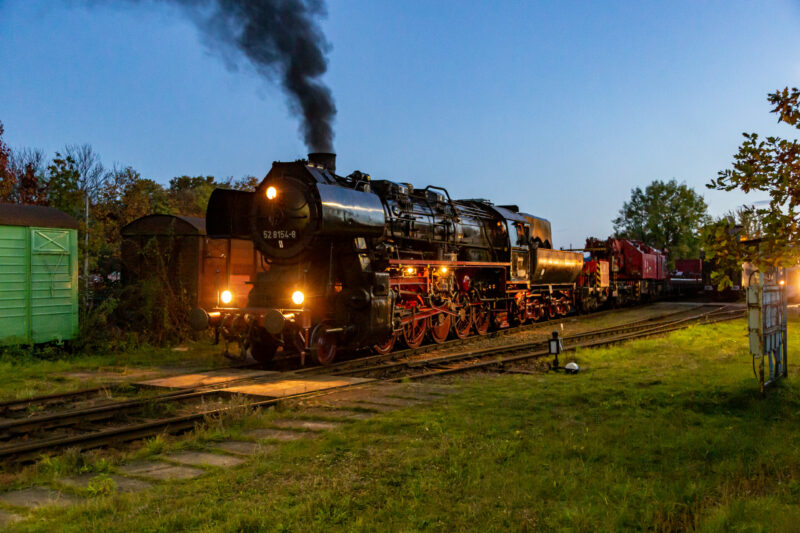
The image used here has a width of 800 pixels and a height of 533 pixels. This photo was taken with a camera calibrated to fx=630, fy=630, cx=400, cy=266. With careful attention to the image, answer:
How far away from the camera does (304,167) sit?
454 inches

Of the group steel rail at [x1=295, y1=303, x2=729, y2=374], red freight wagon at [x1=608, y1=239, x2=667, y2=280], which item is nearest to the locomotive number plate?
steel rail at [x1=295, y1=303, x2=729, y2=374]

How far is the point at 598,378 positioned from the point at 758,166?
14.7 ft

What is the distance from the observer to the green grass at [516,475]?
431cm

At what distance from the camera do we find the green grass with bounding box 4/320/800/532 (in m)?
4.31

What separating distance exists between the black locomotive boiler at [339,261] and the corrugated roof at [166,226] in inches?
98.5

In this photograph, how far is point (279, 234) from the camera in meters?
→ 11.6

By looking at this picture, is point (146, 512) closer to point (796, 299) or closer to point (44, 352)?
point (44, 352)

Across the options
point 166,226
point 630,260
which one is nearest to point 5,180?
point 166,226

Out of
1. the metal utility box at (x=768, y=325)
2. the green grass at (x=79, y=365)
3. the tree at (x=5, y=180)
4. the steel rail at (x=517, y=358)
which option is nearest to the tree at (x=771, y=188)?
the metal utility box at (x=768, y=325)

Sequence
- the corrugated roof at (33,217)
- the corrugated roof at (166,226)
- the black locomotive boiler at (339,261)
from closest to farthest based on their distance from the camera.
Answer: the black locomotive boiler at (339,261) < the corrugated roof at (33,217) < the corrugated roof at (166,226)

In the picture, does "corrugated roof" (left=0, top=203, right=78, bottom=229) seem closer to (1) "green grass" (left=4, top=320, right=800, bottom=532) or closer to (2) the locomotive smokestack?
(2) the locomotive smokestack

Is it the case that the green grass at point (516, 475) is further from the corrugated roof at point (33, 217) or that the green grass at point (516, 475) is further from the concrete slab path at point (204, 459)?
the corrugated roof at point (33, 217)

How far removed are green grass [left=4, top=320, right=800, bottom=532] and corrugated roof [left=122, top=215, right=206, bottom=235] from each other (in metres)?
8.64

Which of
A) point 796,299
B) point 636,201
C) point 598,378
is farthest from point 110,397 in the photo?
point 636,201
